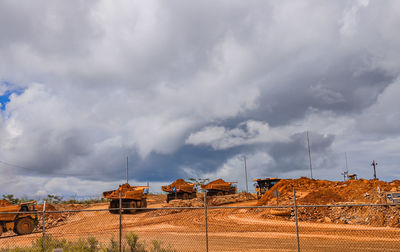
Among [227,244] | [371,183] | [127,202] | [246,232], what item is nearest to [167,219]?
[127,202]

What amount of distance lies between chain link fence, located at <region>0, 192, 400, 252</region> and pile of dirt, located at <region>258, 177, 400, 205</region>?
255 cm

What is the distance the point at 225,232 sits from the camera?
20578 mm

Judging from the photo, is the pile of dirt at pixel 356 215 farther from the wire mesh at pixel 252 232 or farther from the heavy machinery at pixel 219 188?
the heavy machinery at pixel 219 188

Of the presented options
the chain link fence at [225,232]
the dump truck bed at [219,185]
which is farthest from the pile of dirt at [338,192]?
the dump truck bed at [219,185]

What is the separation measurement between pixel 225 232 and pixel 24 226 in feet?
45.9

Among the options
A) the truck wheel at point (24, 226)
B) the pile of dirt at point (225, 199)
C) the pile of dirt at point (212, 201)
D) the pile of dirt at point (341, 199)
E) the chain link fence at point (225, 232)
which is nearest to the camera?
the chain link fence at point (225, 232)

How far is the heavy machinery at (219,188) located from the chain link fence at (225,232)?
14.6 m

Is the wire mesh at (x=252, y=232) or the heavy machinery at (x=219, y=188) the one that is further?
the heavy machinery at (x=219, y=188)

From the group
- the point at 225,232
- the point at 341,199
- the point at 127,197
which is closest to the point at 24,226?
the point at 127,197

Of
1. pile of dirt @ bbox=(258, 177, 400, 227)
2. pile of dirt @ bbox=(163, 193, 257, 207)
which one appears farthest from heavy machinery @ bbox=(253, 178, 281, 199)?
pile of dirt @ bbox=(258, 177, 400, 227)

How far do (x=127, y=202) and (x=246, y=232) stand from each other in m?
15.7

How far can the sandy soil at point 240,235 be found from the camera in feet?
51.0

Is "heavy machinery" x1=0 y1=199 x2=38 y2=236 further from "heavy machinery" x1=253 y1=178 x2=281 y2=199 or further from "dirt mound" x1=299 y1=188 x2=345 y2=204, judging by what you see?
"heavy machinery" x1=253 y1=178 x2=281 y2=199

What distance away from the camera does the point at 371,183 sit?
99.5ft
